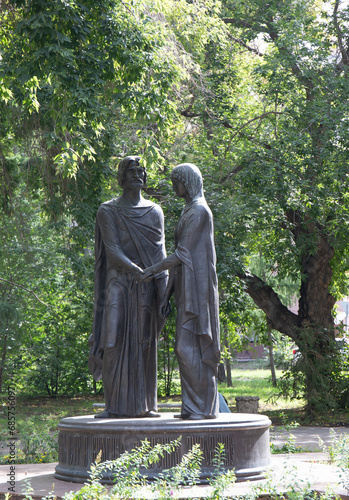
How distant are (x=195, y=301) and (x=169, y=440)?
120 centimetres

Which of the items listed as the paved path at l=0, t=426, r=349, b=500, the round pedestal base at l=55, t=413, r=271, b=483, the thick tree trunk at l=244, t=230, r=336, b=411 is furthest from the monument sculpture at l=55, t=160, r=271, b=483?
the thick tree trunk at l=244, t=230, r=336, b=411

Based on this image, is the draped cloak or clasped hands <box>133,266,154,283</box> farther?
the draped cloak

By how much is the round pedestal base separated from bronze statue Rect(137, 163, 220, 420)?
263 mm

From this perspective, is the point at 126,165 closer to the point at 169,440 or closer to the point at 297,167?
the point at 169,440

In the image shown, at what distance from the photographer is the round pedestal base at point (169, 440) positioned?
527 cm

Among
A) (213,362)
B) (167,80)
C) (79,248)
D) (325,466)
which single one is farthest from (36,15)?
(79,248)

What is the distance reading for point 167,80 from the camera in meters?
9.84

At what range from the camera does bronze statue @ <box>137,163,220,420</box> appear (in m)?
5.75

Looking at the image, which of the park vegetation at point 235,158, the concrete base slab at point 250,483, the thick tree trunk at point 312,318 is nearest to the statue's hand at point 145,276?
the concrete base slab at point 250,483

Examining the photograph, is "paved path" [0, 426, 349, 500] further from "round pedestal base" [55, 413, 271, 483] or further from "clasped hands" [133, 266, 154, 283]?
"clasped hands" [133, 266, 154, 283]

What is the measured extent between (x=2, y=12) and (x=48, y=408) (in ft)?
37.5

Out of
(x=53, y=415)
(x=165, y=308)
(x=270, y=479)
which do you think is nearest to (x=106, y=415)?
(x=165, y=308)

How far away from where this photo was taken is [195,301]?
5.85 meters

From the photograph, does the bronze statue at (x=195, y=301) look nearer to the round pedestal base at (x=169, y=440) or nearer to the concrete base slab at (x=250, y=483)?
the round pedestal base at (x=169, y=440)
